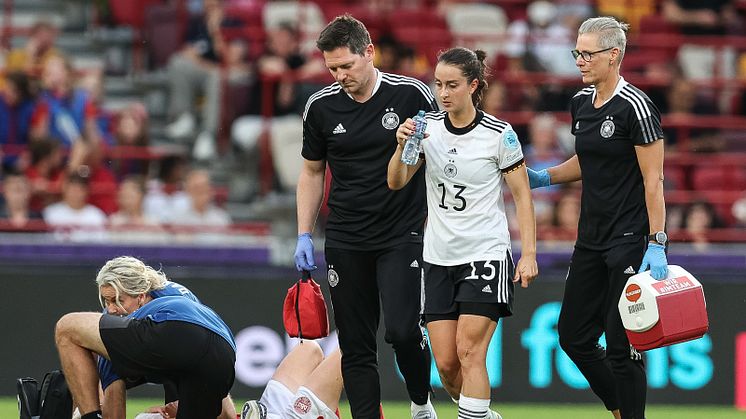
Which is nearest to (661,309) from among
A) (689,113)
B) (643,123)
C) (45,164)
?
(643,123)

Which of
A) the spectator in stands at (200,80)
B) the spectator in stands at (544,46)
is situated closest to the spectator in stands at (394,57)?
the spectator in stands at (544,46)

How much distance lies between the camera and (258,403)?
7941 mm

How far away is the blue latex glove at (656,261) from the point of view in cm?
745

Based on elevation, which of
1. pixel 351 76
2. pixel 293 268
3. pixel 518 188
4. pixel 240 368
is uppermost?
pixel 351 76

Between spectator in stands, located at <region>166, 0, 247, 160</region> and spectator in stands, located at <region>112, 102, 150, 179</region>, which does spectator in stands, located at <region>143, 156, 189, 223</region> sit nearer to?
spectator in stands, located at <region>112, 102, 150, 179</region>

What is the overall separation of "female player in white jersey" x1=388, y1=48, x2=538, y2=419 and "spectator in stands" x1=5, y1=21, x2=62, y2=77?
7.66 metres

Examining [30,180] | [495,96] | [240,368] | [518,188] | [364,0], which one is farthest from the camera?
[364,0]

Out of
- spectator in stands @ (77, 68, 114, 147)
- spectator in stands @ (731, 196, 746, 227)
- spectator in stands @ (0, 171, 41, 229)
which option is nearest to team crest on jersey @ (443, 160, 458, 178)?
spectator in stands @ (0, 171, 41, 229)

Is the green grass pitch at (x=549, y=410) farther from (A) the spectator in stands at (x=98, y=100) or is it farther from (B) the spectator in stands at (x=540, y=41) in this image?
(B) the spectator in stands at (x=540, y=41)

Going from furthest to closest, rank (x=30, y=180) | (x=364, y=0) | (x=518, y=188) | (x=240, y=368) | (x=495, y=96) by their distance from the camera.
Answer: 1. (x=364, y=0)
2. (x=495, y=96)
3. (x=30, y=180)
4. (x=240, y=368)
5. (x=518, y=188)

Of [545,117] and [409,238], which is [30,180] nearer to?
[545,117]

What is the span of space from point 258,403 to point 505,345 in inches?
135

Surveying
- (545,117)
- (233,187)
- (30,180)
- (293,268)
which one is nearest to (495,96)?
(545,117)

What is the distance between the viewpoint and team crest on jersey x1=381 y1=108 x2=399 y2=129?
25.5 ft
